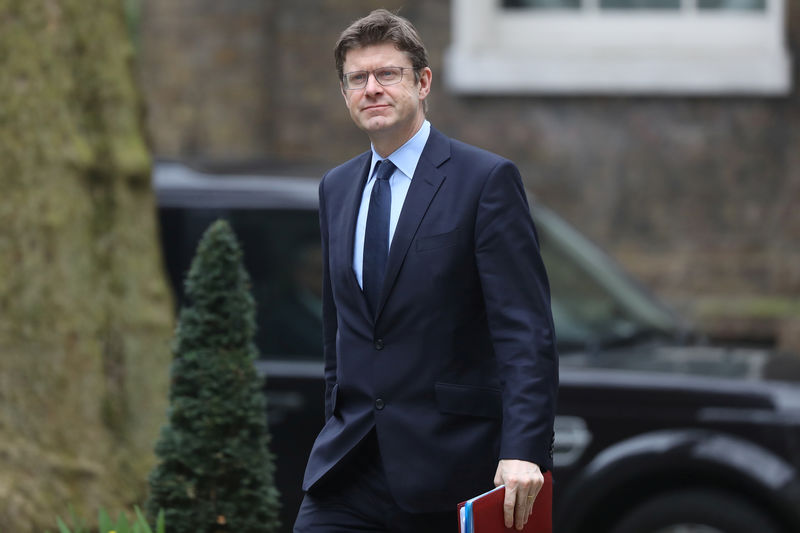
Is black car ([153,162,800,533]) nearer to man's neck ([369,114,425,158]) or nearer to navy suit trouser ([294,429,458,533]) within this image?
navy suit trouser ([294,429,458,533])

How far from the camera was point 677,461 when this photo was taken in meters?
5.31

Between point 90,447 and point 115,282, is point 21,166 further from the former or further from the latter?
point 90,447

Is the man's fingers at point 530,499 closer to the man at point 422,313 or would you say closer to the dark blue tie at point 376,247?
the man at point 422,313

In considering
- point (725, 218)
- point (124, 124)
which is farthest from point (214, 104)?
point (124, 124)

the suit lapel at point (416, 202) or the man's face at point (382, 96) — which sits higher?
the man's face at point (382, 96)

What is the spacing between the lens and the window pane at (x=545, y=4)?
10828 mm

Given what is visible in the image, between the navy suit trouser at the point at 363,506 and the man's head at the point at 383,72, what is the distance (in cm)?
73

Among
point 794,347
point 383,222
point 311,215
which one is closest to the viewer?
point 383,222

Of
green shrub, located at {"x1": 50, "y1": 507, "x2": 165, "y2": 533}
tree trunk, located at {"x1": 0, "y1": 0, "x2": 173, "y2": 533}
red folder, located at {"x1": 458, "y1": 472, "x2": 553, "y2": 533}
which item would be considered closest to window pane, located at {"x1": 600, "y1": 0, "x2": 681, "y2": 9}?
tree trunk, located at {"x1": 0, "y1": 0, "x2": 173, "y2": 533}

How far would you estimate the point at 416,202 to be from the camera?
3086 millimetres

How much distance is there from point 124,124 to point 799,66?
Result: 6624mm

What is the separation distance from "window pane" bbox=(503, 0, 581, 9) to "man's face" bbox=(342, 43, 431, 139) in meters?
7.98

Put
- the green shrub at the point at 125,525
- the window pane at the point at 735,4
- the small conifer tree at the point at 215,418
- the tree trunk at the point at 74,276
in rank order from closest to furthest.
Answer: the green shrub at the point at 125,525 → the small conifer tree at the point at 215,418 → the tree trunk at the point at 74,276 → the window pane at the point at 735,4

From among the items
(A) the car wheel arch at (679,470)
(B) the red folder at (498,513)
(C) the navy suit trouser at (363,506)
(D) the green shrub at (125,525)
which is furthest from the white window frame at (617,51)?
(B) the red folder at (498,513)
